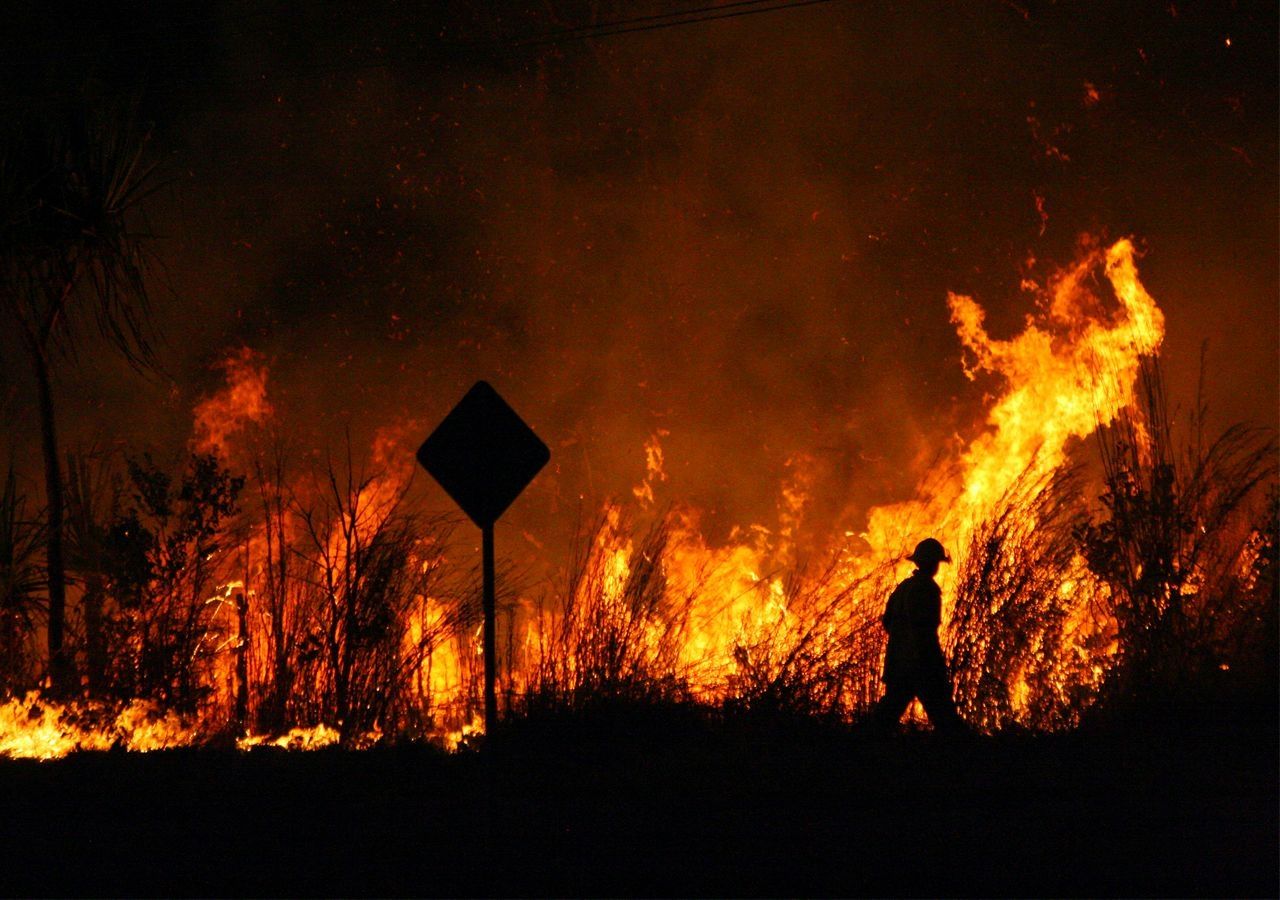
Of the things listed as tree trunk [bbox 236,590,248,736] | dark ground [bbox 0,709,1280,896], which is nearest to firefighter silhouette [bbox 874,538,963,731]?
dark ground [bbox 0,709,1280,896]

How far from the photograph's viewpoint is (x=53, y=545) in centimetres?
1126

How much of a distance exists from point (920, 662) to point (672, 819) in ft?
11.8

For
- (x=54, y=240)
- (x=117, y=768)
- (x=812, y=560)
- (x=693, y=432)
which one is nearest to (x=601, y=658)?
(x=117, y=768)

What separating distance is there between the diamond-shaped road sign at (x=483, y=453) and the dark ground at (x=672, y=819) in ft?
5.14

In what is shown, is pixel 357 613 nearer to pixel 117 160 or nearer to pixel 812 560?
pixel 117 160

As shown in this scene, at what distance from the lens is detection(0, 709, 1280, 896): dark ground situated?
5.71m

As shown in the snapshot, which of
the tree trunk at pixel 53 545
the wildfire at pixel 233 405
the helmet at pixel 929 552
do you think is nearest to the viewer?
the helmet at pixel 929 552

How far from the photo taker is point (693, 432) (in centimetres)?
1942

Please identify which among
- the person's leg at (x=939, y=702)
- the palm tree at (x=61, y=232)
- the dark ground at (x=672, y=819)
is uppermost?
the palm tree at (x=61, y=232)

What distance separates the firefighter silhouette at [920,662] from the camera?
9.83m

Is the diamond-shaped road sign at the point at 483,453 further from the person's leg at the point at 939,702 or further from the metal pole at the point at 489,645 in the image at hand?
the person's leg at the point at 939,702

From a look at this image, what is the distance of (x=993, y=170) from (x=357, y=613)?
472 inches

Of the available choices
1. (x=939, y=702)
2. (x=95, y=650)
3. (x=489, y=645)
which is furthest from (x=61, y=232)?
(x=939, y=702)

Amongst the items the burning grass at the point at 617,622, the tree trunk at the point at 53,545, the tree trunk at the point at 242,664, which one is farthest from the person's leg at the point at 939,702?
the tree trunk at the point at 53,545
